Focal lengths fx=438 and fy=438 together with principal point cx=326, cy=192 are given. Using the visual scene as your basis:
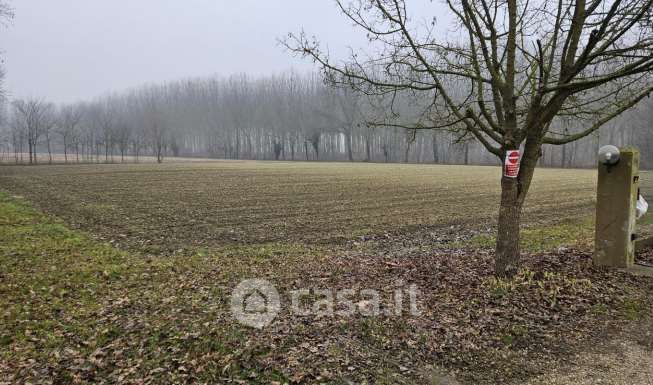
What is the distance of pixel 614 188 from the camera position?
6.88 m

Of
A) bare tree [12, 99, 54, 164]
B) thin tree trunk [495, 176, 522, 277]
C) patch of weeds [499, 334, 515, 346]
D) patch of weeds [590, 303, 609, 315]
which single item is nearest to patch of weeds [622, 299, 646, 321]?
patch of weeds [590, 303, 609, 315]

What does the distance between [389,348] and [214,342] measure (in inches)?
75.3

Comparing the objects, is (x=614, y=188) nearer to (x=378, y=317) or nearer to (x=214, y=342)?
(x=378, y=317)

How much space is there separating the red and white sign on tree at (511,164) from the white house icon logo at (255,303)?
3.81 meters

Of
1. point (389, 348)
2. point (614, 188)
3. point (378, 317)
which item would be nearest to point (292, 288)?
point (378, 317)

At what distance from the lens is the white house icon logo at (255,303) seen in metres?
5.42

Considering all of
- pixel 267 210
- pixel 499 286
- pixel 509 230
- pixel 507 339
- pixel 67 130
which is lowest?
pixel 267 210

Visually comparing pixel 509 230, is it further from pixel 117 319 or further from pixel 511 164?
pixel 117 319

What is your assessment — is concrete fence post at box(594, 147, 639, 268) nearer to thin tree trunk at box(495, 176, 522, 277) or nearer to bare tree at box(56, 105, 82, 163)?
thin tree trunk at box(495, 176, 522, 277)

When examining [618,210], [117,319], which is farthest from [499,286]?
[117,319]

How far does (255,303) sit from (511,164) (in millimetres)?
4175

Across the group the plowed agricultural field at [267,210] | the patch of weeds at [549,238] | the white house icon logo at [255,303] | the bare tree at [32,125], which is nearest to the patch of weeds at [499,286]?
the white house icon logo at [255,303]

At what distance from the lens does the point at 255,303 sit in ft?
19.8

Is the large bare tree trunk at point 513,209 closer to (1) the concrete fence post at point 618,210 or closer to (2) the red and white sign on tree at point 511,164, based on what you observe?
(2) the red and white sign on tree at point 511,164
